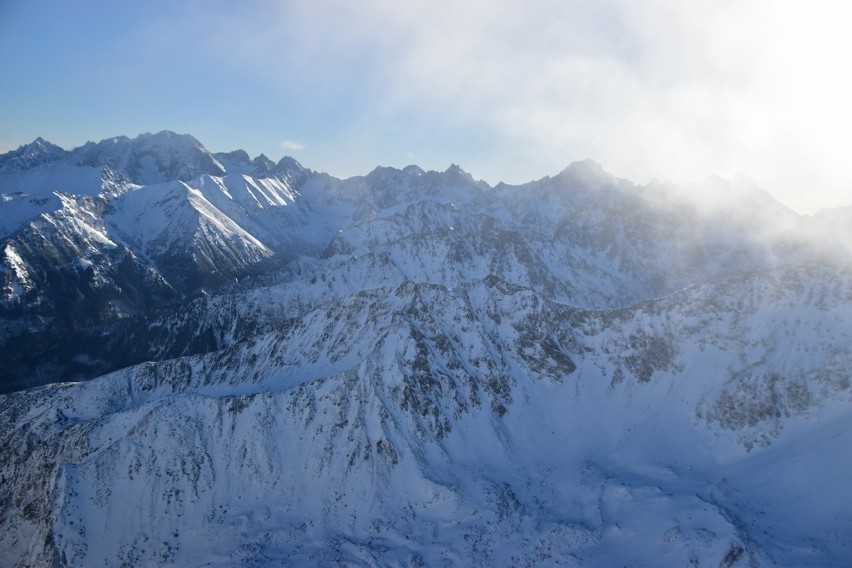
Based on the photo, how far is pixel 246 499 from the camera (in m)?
91.2

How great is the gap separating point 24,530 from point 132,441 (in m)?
18.3

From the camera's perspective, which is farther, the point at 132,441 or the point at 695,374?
the point at 695,374

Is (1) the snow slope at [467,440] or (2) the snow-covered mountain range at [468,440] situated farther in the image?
(1) the snow slope at [467,440]

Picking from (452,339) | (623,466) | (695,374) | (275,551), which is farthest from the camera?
(452,339)

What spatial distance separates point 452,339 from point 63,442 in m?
74.1

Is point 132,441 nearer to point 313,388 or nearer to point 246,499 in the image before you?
point 246,499

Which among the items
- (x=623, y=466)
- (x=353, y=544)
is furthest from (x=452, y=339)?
(x=353, y=544)

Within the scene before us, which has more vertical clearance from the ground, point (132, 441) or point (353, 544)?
point (132, 441)

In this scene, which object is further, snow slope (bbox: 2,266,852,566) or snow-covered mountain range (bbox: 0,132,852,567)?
snow slope (bbox: 2,266,852,566)

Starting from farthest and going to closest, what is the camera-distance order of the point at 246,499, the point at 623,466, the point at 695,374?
the point at 695,374, the point at 623,466, the point at 246,499

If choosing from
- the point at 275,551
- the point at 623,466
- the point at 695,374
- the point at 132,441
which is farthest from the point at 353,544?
the point at 695,374

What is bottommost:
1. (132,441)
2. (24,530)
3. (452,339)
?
(24,530)

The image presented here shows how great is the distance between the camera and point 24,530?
8369 centimetres

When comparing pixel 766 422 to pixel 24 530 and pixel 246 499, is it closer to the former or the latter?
pixel 246 499
